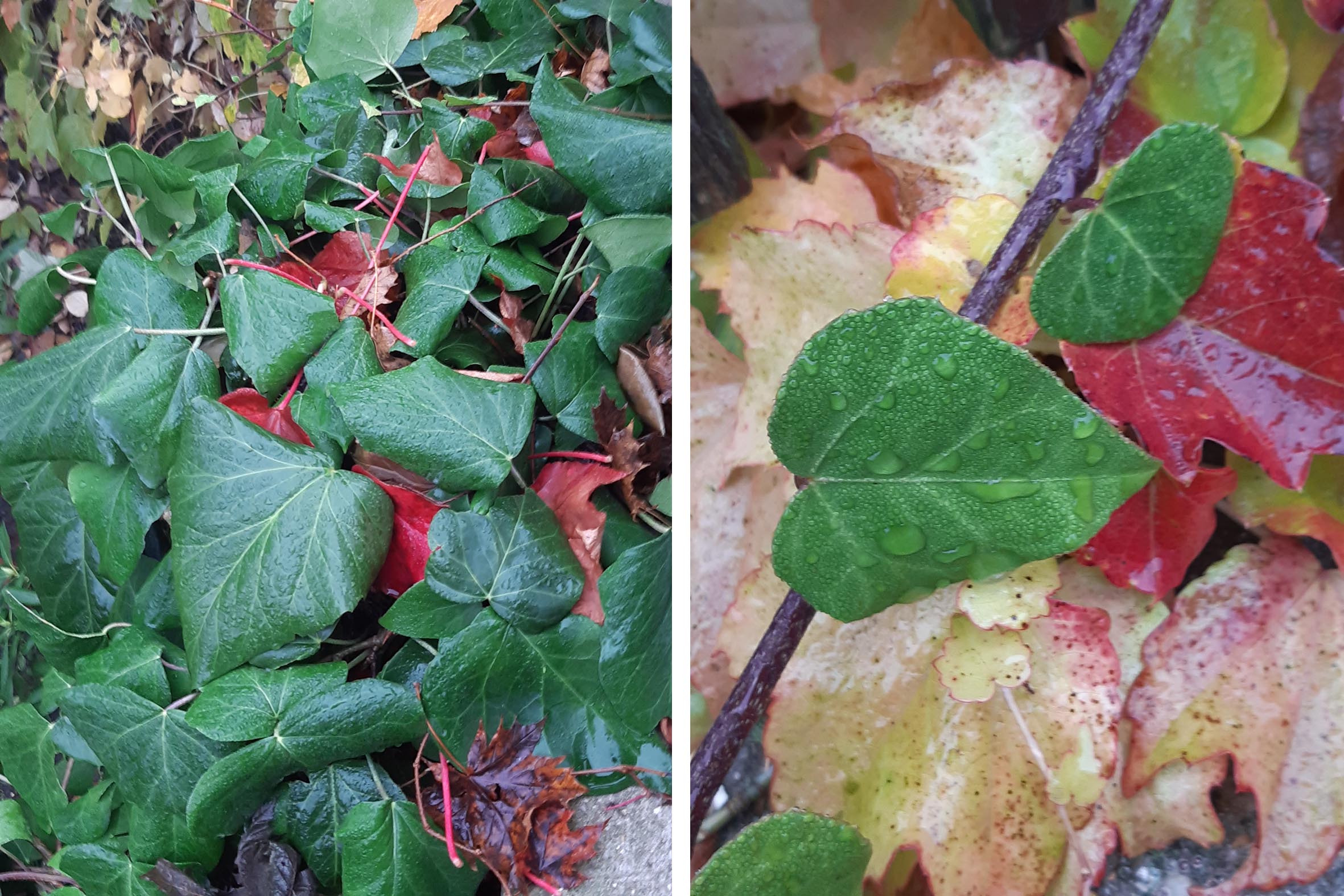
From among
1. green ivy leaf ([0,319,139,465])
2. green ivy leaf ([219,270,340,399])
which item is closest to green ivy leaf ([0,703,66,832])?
green ivy leaf ([0,319,139,465])

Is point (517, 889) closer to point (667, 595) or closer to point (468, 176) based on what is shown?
point (667, 595)

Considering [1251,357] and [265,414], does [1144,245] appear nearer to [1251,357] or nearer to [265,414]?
[1251,357]

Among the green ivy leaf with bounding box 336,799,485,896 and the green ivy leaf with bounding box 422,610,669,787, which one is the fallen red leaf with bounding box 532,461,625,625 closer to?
the green ivy leaf with bounding box 422,610,669,787

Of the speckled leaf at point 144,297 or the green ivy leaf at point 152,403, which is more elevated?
the speckled leaf at point 144,297

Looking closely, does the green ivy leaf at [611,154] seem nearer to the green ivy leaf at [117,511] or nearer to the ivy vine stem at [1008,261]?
the ivy vine stem at [1008,261]

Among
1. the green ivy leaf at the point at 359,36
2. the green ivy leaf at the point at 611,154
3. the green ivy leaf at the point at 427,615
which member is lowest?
the green ivy leaf at the point at 427,615

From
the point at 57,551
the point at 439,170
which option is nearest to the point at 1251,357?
the point at 439,170

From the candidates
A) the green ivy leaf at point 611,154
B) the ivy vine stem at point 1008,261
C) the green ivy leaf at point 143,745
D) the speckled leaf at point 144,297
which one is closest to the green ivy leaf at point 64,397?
the speckled leaf at point 144,297
